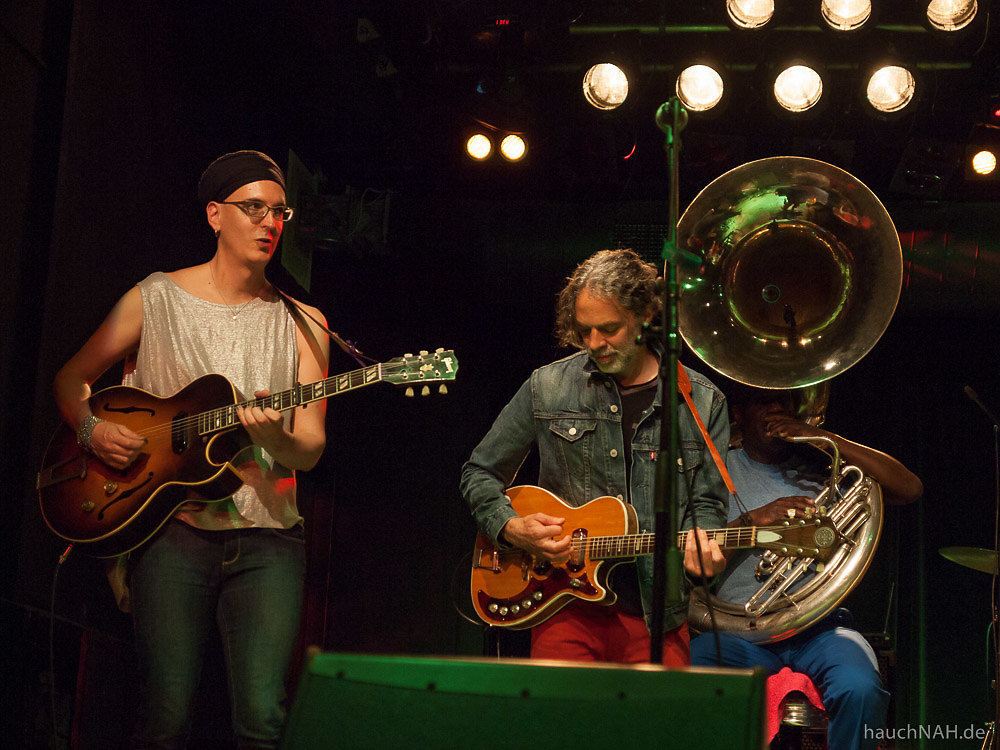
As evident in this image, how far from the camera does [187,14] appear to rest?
14.3 feet

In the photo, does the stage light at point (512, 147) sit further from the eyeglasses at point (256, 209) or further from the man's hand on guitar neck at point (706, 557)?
the man's hand on guitar neck at point (706, 557)

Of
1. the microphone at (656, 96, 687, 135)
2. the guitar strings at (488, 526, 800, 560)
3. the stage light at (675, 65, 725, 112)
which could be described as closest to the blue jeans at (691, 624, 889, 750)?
the guitar strings at (488, 526, 800, 560)

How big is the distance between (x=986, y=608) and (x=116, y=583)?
13.6 ft

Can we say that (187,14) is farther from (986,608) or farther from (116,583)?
(986,608)

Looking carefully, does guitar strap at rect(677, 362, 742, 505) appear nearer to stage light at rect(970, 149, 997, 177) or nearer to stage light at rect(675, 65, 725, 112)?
stage light at rect(675, 65, 725, 112)

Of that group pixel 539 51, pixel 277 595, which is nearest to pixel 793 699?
pixel 277 595

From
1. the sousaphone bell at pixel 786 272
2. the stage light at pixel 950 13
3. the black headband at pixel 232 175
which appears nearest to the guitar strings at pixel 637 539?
the sousaphone bell at pixel 786 272

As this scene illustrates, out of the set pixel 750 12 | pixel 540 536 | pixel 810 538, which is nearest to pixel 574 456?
pixel 540 536

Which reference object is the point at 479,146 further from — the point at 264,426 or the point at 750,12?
the point at 264,426

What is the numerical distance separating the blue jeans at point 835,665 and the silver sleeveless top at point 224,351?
1.88 metres

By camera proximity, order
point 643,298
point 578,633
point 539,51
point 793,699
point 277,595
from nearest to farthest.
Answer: point 277,595, point 578,633, point 643,298, point 793,699, point 539,51

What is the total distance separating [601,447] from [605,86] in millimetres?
2052

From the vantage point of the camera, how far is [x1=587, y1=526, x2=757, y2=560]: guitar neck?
3.18 meters

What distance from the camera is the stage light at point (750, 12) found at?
4.39 metres
